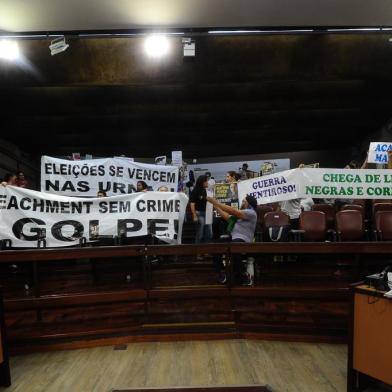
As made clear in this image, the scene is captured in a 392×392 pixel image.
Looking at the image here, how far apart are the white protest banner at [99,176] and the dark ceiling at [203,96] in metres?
1.99

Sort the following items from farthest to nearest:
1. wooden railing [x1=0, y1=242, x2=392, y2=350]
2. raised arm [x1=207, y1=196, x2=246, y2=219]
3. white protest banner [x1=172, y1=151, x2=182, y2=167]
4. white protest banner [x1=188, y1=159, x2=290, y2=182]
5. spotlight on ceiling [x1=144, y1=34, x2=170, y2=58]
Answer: white protest banner [x1=188, y1=159, x2=290, y2=182] → white protest banner [x1=172, y1=151, x2=182, y2=167] → spotlight on ceiling [x1=144, y1=34, x2=170, y2=58] → raised arm [x1=207, y1=196, x2=246, y2=219] → wooden railing [x1=0, y1=242, x2=392, y2=350]

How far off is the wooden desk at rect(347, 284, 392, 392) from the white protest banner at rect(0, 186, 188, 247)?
255 centimetres

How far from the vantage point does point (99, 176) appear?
555 cm

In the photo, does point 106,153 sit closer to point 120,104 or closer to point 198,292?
point 120,104

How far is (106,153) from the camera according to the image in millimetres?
13273

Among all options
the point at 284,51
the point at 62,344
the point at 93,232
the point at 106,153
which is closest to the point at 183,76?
the point at 284,51

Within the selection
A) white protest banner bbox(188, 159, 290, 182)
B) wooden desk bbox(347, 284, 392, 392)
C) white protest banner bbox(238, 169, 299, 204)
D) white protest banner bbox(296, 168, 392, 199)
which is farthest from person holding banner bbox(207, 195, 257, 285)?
white protest banner bbox(188, 159, 290, 182)

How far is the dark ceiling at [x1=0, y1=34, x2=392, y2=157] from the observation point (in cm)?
625

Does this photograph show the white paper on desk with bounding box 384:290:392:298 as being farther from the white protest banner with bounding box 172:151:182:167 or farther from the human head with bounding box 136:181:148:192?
the white protest banner with bounding box 172:151:182:167

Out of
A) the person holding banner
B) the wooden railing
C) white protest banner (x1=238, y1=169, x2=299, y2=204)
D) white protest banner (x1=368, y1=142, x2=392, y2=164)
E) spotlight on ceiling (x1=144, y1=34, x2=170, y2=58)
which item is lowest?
the wooden railing

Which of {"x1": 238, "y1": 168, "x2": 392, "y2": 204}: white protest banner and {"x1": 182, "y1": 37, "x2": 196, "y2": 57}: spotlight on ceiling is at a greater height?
{"x1": 182, "y1": 37, "x2": 196, "y2": 57}: spotlight on ceiling

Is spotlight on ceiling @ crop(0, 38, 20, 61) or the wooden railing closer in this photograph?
the wooden railing

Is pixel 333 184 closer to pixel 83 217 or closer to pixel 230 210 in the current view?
pixel 230 210

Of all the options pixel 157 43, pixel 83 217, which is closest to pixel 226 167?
pixel 157 43
